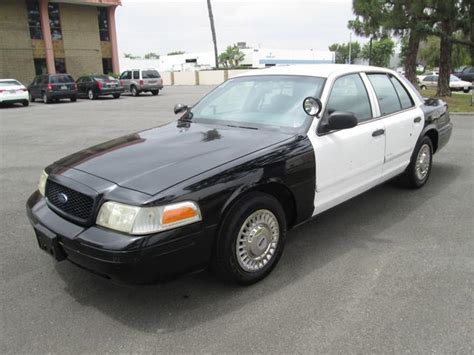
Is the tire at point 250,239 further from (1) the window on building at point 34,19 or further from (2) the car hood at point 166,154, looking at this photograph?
(1) the window on building at point 34,19

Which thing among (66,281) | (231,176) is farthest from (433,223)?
(66,281)

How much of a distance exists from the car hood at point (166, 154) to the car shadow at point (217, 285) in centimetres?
73

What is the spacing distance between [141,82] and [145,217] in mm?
27516

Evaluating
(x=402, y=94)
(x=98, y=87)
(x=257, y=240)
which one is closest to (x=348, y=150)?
(x=257, y=240)

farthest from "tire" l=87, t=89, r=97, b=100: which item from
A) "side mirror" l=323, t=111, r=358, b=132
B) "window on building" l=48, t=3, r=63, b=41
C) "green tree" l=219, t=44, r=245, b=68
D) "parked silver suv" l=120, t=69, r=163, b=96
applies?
"green tree" l=219, t=44, r=245, b=68

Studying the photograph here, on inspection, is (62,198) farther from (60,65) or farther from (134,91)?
(60,65)

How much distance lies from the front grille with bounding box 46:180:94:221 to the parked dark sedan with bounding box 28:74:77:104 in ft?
76.1

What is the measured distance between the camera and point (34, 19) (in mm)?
32906

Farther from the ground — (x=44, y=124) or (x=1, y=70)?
(x=1, y=70)

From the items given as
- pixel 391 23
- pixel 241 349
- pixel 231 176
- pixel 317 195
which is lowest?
pixel 241 349

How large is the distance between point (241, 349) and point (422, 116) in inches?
155

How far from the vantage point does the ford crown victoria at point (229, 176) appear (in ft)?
9.19

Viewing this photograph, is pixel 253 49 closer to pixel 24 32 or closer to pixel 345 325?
pixel 24 32

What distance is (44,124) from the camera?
14469mm
